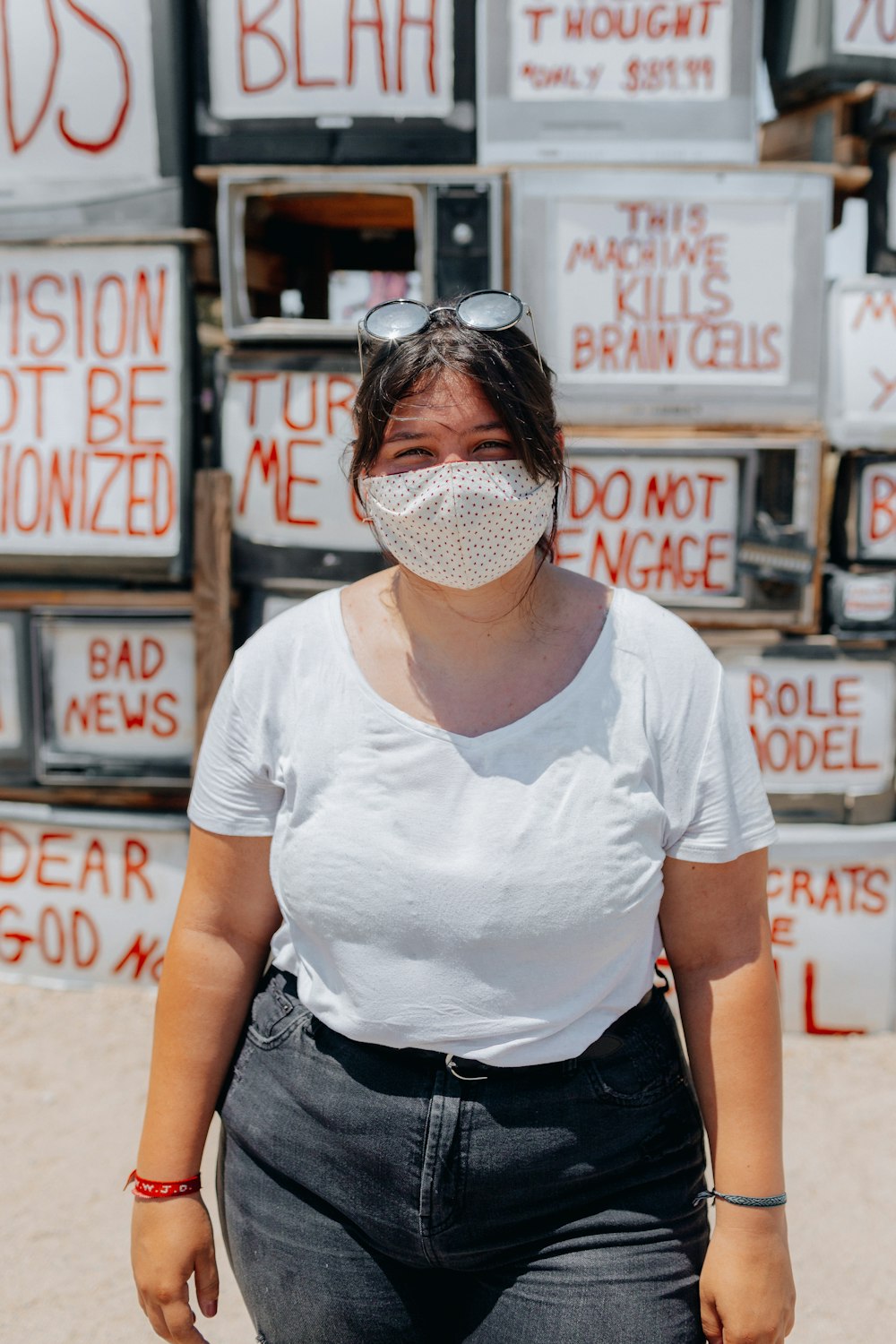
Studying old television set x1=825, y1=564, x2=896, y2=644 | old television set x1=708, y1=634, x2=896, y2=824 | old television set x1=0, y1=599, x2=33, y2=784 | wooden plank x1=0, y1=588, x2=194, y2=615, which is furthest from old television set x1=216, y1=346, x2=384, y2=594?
old television set x1=825, y1=564, x2=896, y2=644

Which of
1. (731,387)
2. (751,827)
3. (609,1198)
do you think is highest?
(731,387)

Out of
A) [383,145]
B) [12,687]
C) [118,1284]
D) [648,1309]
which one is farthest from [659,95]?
[118,1284]

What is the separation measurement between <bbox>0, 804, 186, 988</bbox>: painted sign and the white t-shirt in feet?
7.61

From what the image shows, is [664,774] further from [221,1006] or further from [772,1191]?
[221,1006]

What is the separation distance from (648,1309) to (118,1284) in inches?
66.2

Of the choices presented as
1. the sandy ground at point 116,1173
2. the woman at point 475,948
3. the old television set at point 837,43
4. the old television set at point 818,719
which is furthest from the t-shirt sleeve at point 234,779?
the old television set at point 837,43

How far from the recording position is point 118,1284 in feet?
8.30

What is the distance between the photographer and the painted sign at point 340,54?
321 cm

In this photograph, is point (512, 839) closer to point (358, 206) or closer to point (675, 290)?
point (675, 290)

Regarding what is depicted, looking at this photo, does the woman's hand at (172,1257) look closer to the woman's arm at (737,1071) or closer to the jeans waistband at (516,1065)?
the jeans waistband at (516,1065)

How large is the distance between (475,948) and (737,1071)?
358mm

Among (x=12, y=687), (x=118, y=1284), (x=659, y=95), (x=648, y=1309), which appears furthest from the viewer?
(x=12, y=687)

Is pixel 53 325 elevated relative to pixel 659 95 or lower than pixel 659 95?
lower

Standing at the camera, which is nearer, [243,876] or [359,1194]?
[359,1194]
